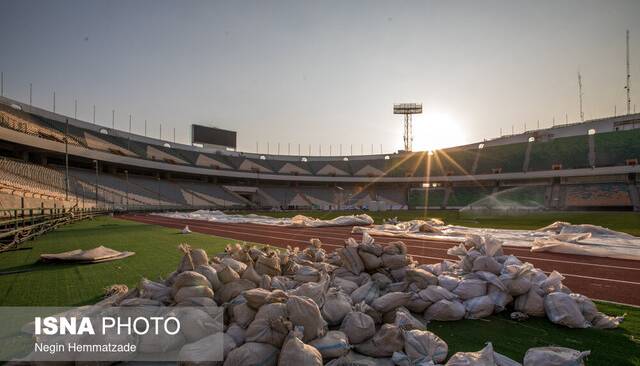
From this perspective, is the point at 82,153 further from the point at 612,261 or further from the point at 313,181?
the point at 612,261

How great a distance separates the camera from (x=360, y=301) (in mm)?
3799

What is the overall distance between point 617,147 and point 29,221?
194ft

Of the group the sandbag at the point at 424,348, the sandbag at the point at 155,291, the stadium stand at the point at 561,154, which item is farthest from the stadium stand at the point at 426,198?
the sandbag at the point at 155,291

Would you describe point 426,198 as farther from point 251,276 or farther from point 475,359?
point 475,359

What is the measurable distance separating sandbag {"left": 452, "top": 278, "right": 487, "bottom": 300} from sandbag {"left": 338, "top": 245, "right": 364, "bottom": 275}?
47.9 inches

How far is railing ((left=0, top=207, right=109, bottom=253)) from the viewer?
9656 millimetres

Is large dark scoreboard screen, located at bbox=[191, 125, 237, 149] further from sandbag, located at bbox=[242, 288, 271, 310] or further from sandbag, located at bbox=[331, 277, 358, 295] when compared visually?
sandbag, located at bbox=[242, 288, 271, 310]

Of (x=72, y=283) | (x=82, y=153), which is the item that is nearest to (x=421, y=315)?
(x=72, y=283)

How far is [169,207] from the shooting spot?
41.5 m

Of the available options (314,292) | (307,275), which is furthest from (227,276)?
(314,292)

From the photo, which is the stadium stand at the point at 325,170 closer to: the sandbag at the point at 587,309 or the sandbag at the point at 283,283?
the sandbag at the point at 283,283

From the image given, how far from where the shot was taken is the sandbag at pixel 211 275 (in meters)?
3.77

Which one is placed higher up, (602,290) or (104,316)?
(104,316)

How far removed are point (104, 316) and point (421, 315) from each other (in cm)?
333
